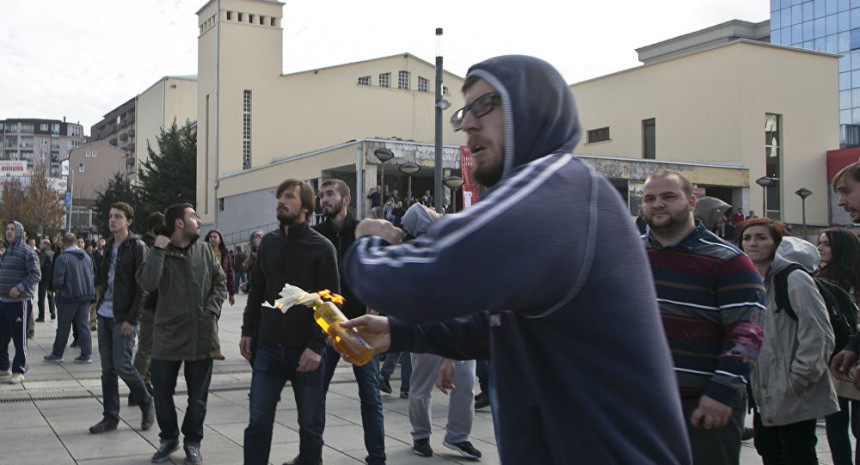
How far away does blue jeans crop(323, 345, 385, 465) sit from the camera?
5.68 meters

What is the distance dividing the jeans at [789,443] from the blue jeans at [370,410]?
2579mm

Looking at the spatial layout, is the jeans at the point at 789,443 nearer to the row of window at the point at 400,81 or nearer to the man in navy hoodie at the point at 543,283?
the man in navy hoodie at the point at 543,283

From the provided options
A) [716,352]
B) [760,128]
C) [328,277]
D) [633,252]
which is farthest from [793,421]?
[760,128]

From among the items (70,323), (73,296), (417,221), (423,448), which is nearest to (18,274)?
(73,296)

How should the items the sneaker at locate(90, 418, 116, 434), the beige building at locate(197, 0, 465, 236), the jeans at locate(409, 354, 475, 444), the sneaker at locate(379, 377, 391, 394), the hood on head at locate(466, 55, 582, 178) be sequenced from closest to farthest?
the hood on head at locate(466, 55, 582, 178) → the jeans at locate(409, 354, 475, 444) → the sneaker at locate(90, 418, 116, 434) → the sneaker at locate(379, 377, 391, 394) → the beige building at locate(197, 0, 465, 236)

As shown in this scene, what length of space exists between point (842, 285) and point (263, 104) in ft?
155

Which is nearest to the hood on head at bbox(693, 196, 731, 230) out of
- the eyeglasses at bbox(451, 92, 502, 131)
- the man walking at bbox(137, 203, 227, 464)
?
the man walking at bbox(137, 203, 227, 464)

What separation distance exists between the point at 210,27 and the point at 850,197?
51.2m

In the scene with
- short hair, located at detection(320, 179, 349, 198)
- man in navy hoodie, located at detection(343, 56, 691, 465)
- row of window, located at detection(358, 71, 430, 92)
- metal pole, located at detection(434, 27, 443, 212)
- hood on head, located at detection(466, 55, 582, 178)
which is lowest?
man in navy hoodie, located at detection(343, 56, 691, 465)

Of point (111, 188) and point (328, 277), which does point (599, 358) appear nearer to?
point (328, 277)

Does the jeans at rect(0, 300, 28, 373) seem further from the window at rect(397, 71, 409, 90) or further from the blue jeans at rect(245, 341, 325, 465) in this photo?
the window at rect(397, 71, 409, 90)

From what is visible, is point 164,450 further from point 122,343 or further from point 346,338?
point 346,338

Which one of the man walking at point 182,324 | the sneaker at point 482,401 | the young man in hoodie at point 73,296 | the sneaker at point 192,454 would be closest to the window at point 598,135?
the young man in hoodie at point 73,296

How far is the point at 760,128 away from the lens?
4403 centimetres
